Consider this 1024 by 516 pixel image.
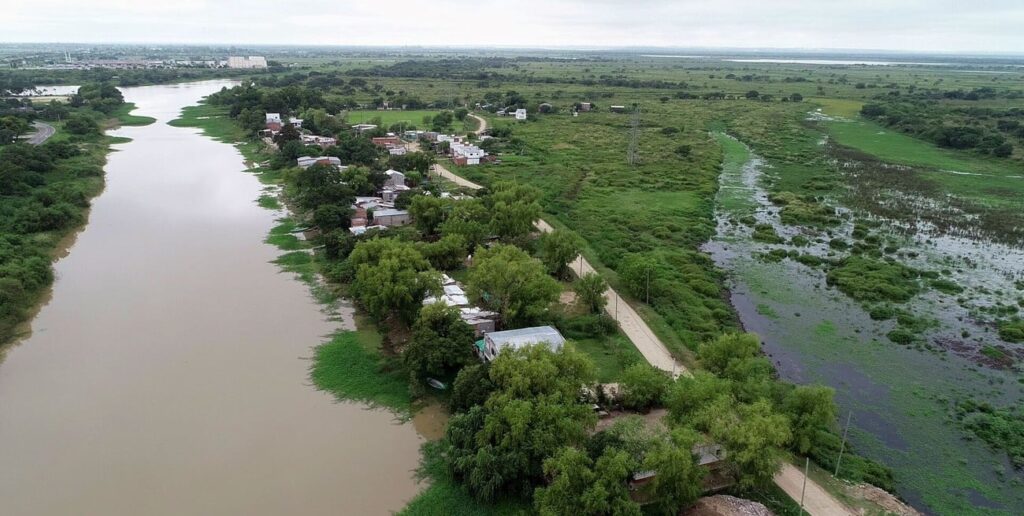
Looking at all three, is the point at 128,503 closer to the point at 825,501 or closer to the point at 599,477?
the point at 599,477

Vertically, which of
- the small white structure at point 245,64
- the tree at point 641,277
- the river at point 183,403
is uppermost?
the small white structure at point 245,64

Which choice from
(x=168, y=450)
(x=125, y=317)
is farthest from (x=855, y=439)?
(x=125, y=317)

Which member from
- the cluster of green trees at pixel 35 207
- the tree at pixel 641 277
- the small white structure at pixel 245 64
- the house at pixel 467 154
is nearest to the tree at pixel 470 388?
the tree at pixel 641 277

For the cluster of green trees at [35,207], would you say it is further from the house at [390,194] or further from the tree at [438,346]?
the house at [390,194]

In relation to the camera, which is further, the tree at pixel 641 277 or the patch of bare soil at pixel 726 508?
the tree at pixel 641 277

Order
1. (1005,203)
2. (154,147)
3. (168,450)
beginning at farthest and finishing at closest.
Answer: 1. (154,147)
2. (1005,203)
3. (168,450)

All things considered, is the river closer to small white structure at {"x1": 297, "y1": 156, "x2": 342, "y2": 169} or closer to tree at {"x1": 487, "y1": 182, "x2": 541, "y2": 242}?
tree at {"x1": 487, "y1": 182, "x2": 541, "y2": 242}

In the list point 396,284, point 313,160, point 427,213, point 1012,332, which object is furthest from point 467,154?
point 1012,332
